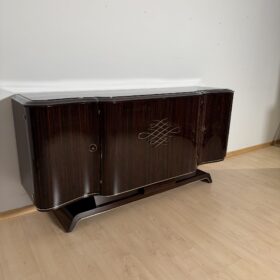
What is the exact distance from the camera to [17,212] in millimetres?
1678

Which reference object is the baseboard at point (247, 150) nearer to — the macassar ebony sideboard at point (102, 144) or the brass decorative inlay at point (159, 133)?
the macassar ebony sideboard at point (102, 144)

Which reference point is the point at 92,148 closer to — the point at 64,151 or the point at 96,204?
the point at 64,151

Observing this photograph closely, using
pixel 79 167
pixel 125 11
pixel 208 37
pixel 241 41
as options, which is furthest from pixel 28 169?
pixel 241 41

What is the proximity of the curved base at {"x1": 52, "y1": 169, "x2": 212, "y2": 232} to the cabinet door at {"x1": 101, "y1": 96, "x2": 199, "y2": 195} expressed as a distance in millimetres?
126

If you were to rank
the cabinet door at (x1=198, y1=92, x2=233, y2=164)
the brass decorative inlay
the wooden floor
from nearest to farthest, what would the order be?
the wooden floor < the brass decorative inlay < the cabinet door at (x1=198, y1=92, x2=233, y2=164)

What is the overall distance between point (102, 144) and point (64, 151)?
0.22 meters

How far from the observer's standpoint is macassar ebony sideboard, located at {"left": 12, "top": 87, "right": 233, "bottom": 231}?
4.37ft

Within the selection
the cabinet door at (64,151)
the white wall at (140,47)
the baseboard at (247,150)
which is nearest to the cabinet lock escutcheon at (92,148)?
the cabinet door at (64,151)

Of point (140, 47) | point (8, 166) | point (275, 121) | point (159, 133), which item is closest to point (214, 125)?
point (159, 133)

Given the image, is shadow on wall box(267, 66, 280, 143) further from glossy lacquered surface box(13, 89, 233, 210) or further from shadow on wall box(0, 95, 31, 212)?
shadow on wall box(0, 95, 31, 212)

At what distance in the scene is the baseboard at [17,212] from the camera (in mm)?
1635

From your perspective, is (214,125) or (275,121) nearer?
(214,125)

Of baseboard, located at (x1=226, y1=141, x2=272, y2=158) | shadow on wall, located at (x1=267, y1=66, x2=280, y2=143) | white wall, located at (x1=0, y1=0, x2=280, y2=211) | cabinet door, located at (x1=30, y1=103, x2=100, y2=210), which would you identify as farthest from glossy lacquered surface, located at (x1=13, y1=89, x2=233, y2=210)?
shadow on wall, located at (x1=267, y1=66, x2=280, y2=143)

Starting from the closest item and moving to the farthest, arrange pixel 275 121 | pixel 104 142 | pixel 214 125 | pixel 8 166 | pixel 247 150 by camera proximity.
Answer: pixel 104 142 → pixel 8 166 → pixel 214 125 → pixel 247 150 → pixel 275 121
